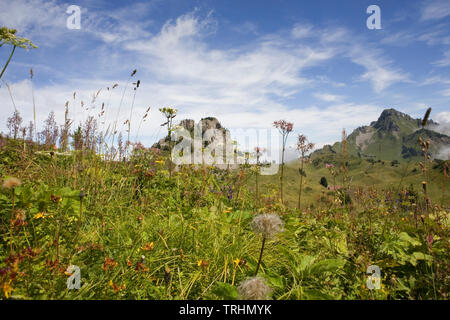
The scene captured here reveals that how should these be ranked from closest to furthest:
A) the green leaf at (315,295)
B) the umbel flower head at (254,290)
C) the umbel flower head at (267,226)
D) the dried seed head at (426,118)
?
the umbel flower head at (254,290)
the umbel flower head at (267,226)
the green leaf at (315,295)
the dried seed head at (426,118)

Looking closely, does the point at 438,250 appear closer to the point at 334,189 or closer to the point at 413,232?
the point at 413,232

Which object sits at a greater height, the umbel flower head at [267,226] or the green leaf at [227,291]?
the umbel flower head at [267,226]

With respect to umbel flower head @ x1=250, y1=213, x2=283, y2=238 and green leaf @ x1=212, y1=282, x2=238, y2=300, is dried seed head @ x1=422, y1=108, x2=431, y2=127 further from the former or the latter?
green leaf @ x1=212, y1=282, x2=238, y2=300

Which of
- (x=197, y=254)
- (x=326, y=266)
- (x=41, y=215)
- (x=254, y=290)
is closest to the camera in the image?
(x=254, y=290)

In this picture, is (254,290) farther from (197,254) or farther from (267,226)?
(197,254)

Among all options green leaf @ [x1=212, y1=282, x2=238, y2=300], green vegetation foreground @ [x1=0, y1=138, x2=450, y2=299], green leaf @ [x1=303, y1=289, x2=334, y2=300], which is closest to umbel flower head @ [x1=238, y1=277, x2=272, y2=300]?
green vegetation foreground @ [x1=0, y1=138, x2=450, y2=299]

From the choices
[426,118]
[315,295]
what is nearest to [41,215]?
[315,295]

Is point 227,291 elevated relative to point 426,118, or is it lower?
lower

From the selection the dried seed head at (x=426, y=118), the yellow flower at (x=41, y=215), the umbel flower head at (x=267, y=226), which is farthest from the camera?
the yellow flower at (x=41, y=215)

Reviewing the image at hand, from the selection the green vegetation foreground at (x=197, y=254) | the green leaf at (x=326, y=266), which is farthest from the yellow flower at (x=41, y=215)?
the green leaf at (x=326, y=266)

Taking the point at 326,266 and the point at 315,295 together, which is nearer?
the point at 315,295

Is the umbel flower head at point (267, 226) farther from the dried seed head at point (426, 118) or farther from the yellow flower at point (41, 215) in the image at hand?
the yellow flower at point (41, 215)

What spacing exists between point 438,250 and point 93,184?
12.9 feet
